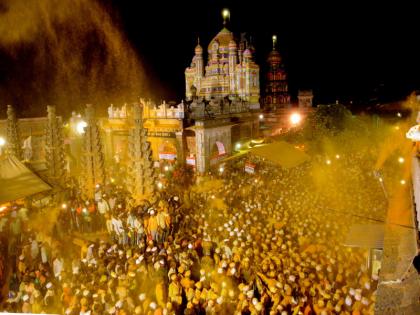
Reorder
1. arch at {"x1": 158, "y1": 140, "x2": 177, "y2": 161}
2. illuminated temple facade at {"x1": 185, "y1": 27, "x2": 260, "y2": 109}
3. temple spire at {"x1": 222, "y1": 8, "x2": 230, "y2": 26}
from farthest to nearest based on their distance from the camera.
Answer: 1. temple spire at {"x1": 222, "y1": 8, "x2": 230, "y2": 26}
2. illuminated temple facade at {"x1": 185, "y1": 27, "x2": 260, "y2": 109}
3. arch at {"x1": 158, "y1": 140, "x2": 177, "y2": 161}

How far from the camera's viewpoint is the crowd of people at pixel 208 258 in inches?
302

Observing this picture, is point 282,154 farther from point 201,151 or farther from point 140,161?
point 140,161

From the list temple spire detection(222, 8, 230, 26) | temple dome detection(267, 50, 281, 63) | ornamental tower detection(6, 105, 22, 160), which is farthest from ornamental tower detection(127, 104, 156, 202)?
temple dome detection(267, 50, 281, 63)

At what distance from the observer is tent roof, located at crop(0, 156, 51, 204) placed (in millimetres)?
10802

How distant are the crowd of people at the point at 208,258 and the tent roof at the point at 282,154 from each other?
3196 millimetres

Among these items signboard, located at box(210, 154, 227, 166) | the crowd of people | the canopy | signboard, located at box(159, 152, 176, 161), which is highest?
signboard, located at box(159, 152, 176, 161)

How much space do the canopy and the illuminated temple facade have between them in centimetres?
3152

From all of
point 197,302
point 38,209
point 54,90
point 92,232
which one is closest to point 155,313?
point 197,302

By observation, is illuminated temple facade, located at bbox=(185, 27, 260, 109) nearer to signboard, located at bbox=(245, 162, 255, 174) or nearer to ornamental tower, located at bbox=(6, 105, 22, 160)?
signboard, located at bbox=(245, 162, 255, 174)

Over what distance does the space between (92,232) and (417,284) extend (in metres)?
11.7

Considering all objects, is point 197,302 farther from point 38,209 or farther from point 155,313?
point 38,209

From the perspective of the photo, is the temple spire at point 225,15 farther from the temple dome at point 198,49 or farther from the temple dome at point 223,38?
the temple dome at point 198,49

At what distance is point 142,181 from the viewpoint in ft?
50.3

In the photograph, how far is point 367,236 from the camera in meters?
8.57
